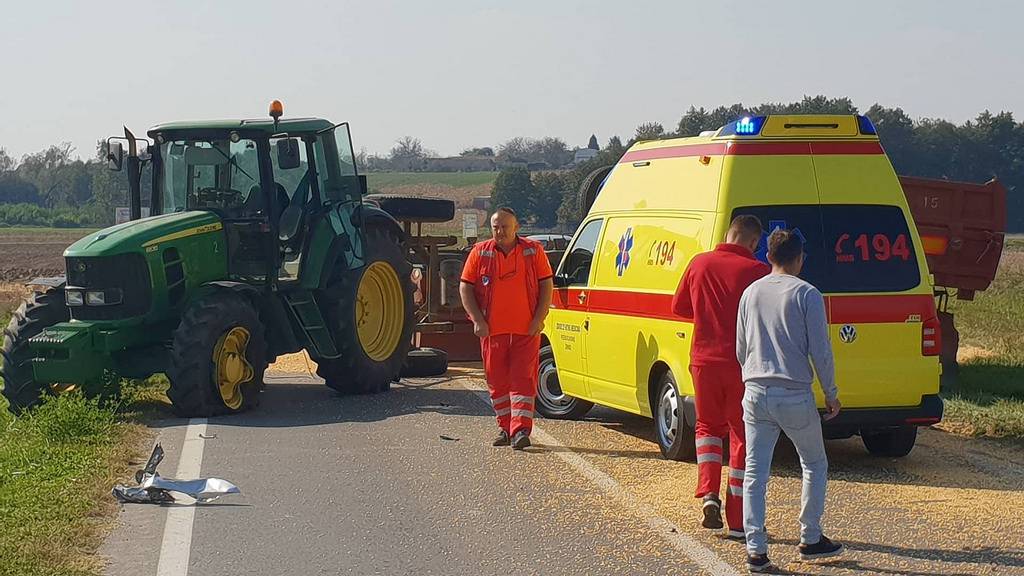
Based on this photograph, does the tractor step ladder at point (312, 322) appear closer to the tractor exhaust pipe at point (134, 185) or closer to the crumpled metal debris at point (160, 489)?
the tractor exhaust pipe at point (134, 185)

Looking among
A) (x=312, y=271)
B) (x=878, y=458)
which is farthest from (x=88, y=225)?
(x=878, y=458)

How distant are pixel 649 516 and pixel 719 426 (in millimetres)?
743

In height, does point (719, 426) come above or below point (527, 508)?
above

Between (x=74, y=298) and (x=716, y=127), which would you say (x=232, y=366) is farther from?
(x=716, y=127)

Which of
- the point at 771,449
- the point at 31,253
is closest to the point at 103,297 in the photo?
the point at 771,449

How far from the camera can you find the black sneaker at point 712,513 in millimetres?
8230

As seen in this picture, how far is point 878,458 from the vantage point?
1077 centimetres

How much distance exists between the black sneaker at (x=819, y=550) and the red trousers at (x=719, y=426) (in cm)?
67

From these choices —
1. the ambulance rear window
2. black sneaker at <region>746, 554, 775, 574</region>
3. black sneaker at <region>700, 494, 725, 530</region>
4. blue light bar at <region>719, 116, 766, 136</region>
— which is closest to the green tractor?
blue light bar at <region>719, 116, 766, 136</region>

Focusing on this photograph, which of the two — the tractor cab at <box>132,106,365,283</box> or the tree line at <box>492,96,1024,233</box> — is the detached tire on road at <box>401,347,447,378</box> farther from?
the tree line at <box>492,96,1024,233</box>

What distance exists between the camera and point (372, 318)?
15656 mm

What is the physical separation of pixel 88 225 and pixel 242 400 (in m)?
75.6

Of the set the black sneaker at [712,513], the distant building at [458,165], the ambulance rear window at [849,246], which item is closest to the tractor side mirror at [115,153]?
the ambulance rear window at [849,246]

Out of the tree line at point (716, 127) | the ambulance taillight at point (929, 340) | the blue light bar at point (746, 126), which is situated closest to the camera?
the ambulance taillight at point (929, 340)
